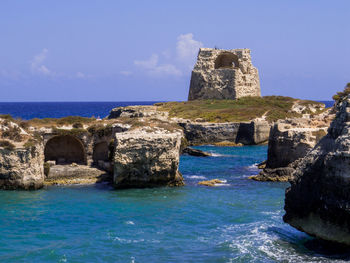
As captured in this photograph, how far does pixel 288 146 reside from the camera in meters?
33.1

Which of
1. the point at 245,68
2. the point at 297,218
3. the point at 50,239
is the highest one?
the point at 245,68

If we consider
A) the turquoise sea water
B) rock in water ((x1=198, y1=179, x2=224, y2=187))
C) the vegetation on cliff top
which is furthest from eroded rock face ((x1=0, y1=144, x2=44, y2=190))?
the vegetation on cliff top

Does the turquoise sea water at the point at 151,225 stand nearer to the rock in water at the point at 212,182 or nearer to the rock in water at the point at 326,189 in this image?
the rock in water at the point at 212,182

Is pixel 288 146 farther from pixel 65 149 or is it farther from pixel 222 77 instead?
pixel 222 77

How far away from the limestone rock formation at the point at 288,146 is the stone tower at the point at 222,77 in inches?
1656

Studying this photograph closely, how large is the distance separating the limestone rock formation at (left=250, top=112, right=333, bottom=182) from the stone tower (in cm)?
4207

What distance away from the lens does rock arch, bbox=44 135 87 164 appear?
35.0 metres

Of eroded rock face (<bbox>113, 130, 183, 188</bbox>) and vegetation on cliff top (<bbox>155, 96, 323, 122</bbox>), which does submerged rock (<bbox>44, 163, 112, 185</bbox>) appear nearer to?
eroded rock face (<bbox>113, 130, 183, 188</bbox>)

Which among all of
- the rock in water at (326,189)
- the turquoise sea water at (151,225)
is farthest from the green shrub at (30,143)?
the rock in water at (326,189)

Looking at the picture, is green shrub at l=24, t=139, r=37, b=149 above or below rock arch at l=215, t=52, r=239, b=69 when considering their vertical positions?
below

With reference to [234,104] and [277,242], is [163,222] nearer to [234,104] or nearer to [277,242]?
[277,242]

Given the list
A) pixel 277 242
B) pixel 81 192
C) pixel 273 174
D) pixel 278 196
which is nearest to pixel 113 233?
pixel 277 242

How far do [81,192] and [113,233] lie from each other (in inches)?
325

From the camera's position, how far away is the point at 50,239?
1938 cm
